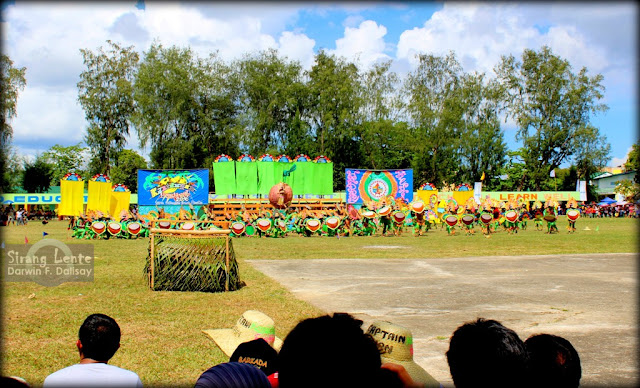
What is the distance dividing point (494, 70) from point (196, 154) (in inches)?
1093

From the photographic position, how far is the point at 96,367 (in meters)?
2.87

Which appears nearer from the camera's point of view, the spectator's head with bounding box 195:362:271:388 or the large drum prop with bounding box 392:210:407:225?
the spectator's head with bounding box 195:362:271:388

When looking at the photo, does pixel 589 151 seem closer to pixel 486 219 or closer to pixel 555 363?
pixel 486 219

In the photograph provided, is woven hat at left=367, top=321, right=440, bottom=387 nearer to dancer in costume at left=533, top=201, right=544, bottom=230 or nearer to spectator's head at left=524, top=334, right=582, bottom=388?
spectator's head at left=524, top=334, right=582, bottom=388

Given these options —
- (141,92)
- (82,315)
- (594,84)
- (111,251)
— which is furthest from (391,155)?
(82,315)

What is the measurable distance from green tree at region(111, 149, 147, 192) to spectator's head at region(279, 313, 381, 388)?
158 ft

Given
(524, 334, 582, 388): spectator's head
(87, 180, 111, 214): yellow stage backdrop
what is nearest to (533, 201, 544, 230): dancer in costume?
(87, 180, 111, 214): yellow stage backdrop

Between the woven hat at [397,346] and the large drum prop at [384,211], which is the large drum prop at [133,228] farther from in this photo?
the woven hat at [397,346]

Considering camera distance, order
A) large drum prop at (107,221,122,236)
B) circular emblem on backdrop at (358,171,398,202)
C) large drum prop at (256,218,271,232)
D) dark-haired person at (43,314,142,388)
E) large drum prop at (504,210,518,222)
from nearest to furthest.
Result: dark-haired person at (43,314,142,388), large drum prop at (107,221,122,236), large drum prop at (256,218,271,232), large drum prop at (504,210,518,222), circular emblem on backdrop at (358,171,398,202)

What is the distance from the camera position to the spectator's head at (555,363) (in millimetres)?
2611

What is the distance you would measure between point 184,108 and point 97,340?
4389 cm

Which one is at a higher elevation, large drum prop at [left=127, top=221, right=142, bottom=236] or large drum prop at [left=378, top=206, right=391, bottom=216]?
large drum prop at [left=378, top=206, right=391, bottom=216]

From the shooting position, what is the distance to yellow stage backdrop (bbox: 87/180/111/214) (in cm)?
2912

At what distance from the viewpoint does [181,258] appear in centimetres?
960
